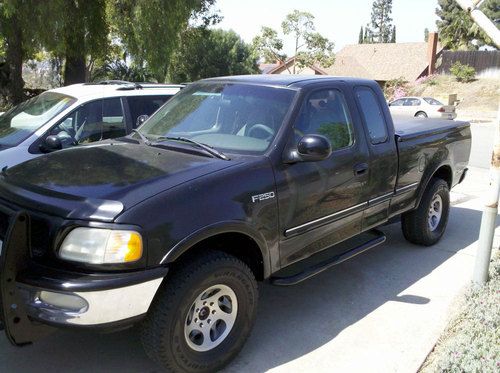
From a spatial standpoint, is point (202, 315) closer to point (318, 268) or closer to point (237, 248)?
point (237, 248)

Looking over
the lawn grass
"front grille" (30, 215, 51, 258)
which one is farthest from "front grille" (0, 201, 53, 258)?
the lawn grass

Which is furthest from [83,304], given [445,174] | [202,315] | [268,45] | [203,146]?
[268,45]

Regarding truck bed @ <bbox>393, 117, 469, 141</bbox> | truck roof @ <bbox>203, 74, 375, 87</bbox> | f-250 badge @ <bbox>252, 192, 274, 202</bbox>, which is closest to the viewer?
f-250 badge @ <bbox>252, 192, 274, 202</bbox>

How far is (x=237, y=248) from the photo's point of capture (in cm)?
352

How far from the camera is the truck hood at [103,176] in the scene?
9.39ft

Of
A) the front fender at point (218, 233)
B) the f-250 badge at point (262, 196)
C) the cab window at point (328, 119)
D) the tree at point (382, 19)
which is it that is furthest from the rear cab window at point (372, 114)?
the tree at point (382, 19)

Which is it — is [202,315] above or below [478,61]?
below

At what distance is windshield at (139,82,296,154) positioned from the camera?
379cm

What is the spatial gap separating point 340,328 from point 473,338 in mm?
954

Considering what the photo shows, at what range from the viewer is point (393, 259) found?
5523 mm

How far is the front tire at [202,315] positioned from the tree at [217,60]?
137 feet

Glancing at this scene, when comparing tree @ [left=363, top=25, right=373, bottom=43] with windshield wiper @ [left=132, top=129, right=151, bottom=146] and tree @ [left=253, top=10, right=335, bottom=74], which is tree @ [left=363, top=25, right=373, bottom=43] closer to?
tree @ [left=253, top=10, right=335, bottom=74]

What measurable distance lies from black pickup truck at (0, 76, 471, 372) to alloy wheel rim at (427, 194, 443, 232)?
3.67 ft

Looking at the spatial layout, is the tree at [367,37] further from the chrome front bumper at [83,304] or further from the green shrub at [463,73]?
the chrome front bumper at [83,304]
